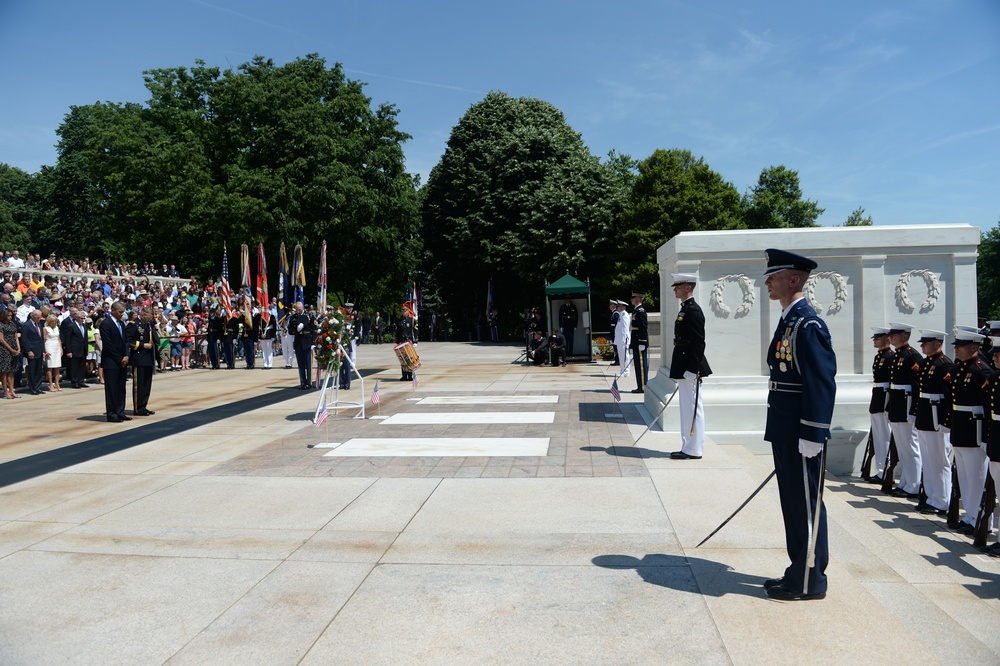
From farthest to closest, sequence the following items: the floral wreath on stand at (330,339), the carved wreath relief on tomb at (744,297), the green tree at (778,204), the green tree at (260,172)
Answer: the green tree at (778,204) → the green tree at (260,172) → the floral wreath on stand at (330,339) → the carved wreath relief on tomb at (744,297)

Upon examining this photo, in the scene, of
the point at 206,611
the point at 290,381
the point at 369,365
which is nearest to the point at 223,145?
the point at 369,365

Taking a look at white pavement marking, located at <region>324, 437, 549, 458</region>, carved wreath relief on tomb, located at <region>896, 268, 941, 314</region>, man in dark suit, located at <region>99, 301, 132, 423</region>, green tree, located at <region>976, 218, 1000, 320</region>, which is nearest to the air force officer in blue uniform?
white pavement marking, located at <region>324, 437, 549, 458</region>

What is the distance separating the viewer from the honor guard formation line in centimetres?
380

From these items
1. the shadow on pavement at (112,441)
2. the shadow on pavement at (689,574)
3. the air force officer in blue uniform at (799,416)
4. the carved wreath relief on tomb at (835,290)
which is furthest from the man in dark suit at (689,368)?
the shadow on pavement at (112,441)

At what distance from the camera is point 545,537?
5.36m

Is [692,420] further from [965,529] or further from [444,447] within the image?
[444,447]

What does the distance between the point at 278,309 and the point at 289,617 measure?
26418mm

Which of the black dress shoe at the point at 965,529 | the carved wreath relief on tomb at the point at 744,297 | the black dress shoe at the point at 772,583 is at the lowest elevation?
the black dress shoe at the point at 965,529

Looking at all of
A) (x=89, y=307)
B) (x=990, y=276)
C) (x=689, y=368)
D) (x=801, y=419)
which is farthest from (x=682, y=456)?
(x=990, y=276)

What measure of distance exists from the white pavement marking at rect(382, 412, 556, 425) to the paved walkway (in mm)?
1341

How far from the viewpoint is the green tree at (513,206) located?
120 feet

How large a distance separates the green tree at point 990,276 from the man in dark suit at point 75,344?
199 feet

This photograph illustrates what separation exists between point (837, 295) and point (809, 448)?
6.40 metres

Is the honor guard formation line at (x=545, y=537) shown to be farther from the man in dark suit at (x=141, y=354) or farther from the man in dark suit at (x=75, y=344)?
the man in dark suit at (x=75, y=344)
